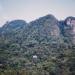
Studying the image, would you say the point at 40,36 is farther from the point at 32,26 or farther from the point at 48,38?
the point at 32,26

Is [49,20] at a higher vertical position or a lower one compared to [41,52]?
higher

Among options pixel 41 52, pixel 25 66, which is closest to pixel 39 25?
pixel 41 52

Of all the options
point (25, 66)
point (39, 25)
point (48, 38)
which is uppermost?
point (39, 25)

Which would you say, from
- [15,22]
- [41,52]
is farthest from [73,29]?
[15,22]

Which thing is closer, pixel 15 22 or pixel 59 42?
pixel 59 42

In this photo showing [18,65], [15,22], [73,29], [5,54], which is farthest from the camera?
[15,22]

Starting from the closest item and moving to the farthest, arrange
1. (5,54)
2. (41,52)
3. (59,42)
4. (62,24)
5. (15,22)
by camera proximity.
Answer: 1. (5,54)
2. (41,52)
3. (59,42)
4. (62,24)
5. (15,22)
